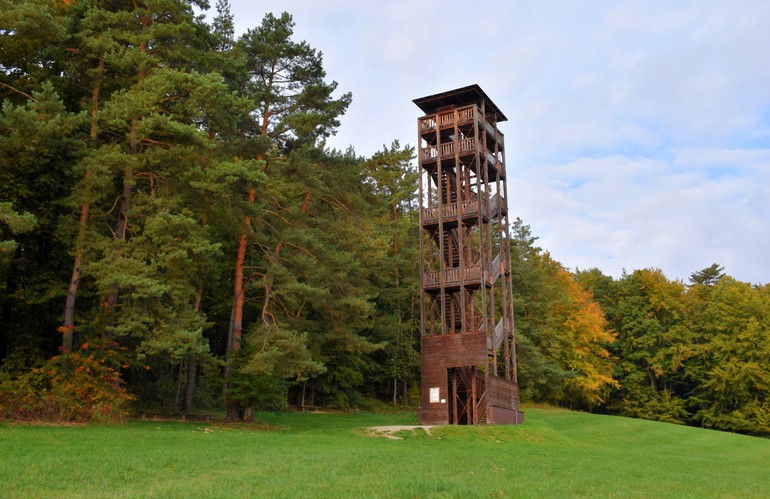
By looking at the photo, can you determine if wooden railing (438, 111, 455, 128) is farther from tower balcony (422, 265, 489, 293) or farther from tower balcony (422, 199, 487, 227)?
tower balcony (422, 265, 489, 293)

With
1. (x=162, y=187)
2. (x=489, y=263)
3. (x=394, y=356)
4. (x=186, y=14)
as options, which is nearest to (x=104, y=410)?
(x=162, y=187)

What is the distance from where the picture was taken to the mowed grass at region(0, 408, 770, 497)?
28.8 ft

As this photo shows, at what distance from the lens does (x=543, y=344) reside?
146 ft

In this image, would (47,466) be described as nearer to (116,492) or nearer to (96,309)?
(116,492)

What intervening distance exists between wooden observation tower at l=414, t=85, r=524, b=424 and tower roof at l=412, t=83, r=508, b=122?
47 mm

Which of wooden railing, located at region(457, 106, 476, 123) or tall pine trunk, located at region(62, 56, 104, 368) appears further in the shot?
wooden railing, located at region(457, 106, 476, 123)

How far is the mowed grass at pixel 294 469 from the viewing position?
879 cm

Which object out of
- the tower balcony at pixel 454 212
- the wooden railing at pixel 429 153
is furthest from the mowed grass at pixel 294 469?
the wooden railing at pixel 429 153

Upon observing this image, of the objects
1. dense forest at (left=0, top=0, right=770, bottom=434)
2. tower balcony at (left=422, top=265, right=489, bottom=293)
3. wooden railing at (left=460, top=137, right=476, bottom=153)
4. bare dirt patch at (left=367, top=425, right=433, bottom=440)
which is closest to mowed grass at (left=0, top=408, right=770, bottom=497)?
bare dirt patch at (left=367, top=425, right=433, bottom=440)

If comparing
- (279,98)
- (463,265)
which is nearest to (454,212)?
(463,265)

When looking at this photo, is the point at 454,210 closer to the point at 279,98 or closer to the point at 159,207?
the point at 279,98

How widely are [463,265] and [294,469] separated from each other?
60.7ft

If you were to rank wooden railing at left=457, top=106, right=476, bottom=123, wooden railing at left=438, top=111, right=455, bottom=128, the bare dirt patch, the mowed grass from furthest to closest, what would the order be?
wooden railing at left=438, top=111, right=455, bottom=128, wooden railing at left=457, top=106, right=476, bottom=123, the bare dirt patch, the mowed grass

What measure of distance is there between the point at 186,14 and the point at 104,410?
12770mm
